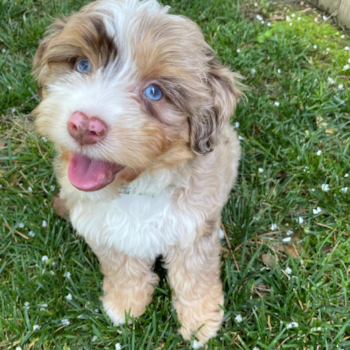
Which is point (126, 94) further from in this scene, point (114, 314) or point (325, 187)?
point (325, 187)

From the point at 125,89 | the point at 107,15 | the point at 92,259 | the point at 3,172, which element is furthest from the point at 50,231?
the point at 107,15

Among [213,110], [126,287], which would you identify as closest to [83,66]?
[213,110]

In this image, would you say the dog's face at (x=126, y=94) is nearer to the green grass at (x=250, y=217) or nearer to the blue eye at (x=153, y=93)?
the blue eye at (x=153, y=93)

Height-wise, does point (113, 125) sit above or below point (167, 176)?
above

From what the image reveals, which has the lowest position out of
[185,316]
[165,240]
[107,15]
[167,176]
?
[185,316]

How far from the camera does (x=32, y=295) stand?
9.23ft

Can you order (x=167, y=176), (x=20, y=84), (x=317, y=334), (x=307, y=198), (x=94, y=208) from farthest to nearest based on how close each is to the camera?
(x=20, y=84) < (x=307, y=198) < (x=317, y=334) < (x=94, y=208) < (x=167, y=176)

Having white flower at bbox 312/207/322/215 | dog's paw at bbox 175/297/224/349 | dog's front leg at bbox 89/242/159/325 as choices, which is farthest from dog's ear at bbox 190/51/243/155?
white flower at bbox 312/207/322/215

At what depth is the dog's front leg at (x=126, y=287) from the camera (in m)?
2.71

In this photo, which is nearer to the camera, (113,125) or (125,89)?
(113,125)

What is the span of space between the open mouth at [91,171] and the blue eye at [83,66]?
0.45 meters

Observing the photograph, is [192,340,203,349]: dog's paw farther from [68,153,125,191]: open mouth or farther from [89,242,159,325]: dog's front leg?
[68,153,125,191]: open mouth

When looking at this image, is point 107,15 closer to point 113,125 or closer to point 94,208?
point 113,125

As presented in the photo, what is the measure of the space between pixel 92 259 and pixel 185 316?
2.77 ft
